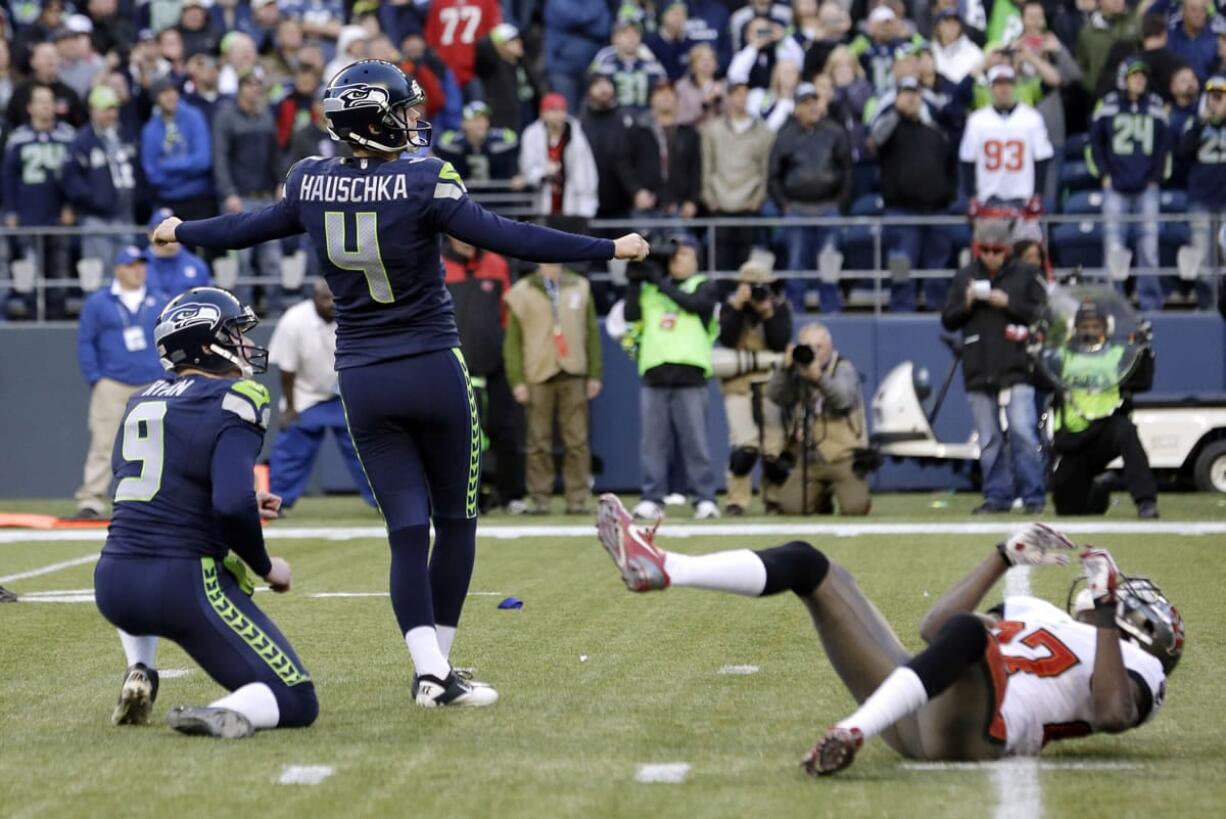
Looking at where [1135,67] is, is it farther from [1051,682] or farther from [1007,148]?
[1051,682]

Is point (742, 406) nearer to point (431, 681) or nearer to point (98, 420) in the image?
point (98, 420)

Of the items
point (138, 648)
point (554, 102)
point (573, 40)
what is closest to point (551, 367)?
point (554, 102)

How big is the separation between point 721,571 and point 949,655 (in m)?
0.61

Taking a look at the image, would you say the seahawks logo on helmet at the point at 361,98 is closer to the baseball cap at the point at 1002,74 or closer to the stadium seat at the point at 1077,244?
the baseball cap at the point at 1002,74

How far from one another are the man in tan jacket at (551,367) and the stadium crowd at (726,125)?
1.48m

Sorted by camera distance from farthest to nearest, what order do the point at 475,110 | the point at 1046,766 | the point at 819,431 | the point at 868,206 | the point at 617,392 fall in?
the point at 617,392 < the point at 868,206 < the point at 475,110 < the point at 819,431 < the point at 1046,766

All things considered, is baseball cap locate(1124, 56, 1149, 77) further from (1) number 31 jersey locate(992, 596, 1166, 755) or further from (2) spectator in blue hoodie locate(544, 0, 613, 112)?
(1) number 31 jersey locate(992, 596, 1166, 755)

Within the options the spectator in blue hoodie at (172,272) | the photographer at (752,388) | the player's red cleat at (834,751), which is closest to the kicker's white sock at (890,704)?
the player's red cleat at (834,751)

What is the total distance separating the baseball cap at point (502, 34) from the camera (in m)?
17.7

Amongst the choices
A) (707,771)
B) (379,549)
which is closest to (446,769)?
(707,771)

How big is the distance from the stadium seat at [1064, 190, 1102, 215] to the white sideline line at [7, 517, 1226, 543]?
427cm

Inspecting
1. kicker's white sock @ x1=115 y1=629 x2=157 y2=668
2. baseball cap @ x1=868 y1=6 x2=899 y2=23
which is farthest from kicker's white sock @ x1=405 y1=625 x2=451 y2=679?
baseball cap @ x1=868 y1=6 x2=899 y2=23

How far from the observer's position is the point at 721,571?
17.0 ft

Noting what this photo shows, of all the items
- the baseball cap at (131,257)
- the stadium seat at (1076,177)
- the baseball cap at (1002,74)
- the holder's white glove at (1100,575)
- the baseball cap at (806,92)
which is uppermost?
the baseball cap at (1002,74)
